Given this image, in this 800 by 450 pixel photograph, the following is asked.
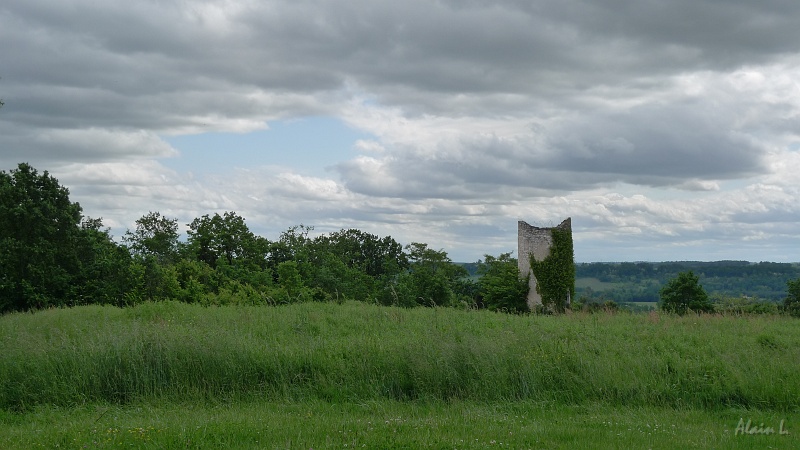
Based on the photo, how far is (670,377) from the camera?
10.8 meters

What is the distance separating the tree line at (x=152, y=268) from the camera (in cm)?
2942

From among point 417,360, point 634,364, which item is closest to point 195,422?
point 417,360

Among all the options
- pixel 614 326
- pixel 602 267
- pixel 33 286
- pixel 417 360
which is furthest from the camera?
pixel 602 267

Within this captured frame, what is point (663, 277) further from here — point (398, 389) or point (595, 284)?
point (398, 389)

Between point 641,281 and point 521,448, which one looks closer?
point 521,448

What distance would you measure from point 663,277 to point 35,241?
195 feet

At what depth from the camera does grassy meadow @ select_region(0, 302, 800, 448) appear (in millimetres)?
7773

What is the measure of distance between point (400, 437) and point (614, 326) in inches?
368

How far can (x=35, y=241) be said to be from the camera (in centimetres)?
3005

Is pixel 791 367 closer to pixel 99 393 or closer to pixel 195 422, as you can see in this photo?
pixel 195 422

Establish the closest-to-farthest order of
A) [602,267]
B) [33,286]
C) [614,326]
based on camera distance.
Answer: [614,326]
[33,286]
[602,267]

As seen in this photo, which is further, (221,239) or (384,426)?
(221,239)

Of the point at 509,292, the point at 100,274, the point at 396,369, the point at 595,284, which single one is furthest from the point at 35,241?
the point at 595,284

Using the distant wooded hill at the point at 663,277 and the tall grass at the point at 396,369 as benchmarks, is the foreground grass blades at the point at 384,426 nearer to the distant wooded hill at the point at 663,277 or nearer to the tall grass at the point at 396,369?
the tall grass at the point at 396,369
